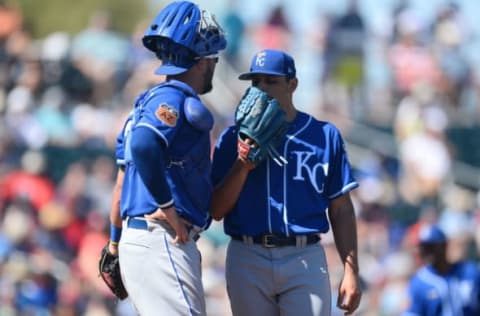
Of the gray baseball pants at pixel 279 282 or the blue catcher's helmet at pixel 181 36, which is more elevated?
the blue catcher's helmet at pixel 181 36

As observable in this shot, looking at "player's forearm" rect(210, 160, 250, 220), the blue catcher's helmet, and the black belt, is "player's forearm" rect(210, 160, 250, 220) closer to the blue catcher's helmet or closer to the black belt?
the black belt

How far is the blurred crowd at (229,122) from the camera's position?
11.8 m

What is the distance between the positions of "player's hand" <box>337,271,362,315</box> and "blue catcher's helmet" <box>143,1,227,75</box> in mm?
1279

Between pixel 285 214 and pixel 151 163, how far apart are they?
3.06 ft

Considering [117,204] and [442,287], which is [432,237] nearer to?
[442,287]

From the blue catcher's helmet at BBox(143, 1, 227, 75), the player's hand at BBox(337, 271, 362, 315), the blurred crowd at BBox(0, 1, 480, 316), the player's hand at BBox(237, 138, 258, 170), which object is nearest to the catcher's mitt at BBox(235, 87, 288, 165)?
the player's hand at BBox(237, 138, 258, 170)

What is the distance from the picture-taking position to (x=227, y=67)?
15211 mm

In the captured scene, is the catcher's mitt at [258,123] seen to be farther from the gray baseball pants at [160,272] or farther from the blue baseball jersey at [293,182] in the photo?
the gray baseball pants at [160,272]

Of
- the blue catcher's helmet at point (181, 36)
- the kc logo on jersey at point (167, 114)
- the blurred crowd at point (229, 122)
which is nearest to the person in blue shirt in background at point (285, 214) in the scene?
the blue catcher's helmet at point (181, 36)

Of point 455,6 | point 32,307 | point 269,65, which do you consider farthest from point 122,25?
point 269,65

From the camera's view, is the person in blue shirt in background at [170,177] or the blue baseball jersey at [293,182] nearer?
the person in blue shirt in background at [170,177]

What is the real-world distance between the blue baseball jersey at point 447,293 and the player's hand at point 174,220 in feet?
11.0

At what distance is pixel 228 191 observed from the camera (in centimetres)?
609

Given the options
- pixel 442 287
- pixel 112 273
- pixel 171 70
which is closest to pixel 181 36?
pixel 171 70
